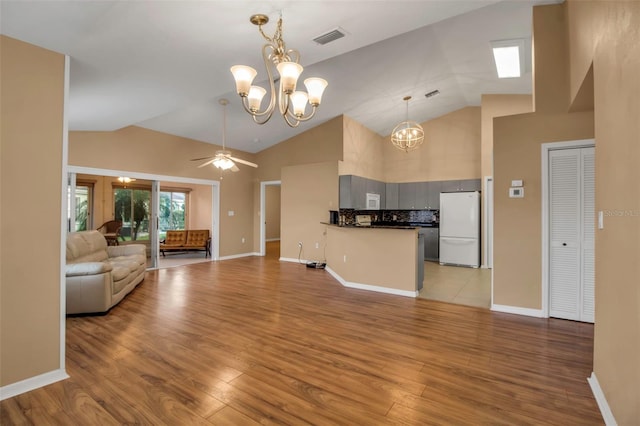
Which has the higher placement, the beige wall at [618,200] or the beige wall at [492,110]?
the beige wall at [492,110]

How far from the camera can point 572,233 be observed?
11.3 ft

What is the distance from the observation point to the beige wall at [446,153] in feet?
24.2

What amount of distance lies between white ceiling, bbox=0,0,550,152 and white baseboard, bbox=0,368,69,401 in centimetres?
236

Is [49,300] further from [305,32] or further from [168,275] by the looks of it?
[168,275]

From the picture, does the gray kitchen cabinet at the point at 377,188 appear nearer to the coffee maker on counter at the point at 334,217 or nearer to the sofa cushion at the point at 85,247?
the coffee maker on counter at the point at 334,217

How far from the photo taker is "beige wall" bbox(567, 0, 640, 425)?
139cm

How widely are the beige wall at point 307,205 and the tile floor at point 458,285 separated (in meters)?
2.59

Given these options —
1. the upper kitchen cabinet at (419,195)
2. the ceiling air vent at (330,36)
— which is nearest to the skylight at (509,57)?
the upper kitchen cabinet at (419,195)

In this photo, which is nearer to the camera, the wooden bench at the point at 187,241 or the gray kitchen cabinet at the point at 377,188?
the gray kitchen cabinet at the point at 377,188

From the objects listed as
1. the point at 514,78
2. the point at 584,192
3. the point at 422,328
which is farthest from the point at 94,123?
the point at 514,78

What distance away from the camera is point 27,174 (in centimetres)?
210

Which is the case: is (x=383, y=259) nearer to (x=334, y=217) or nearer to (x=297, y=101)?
(x=334, y=217)

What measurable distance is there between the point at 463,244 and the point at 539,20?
450cm

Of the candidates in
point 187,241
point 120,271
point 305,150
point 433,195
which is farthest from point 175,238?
point 433,195
